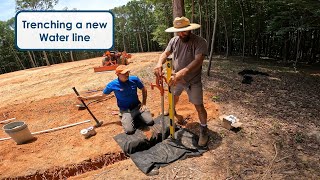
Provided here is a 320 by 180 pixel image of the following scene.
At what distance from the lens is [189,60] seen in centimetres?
392

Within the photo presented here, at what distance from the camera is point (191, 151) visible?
388 cm

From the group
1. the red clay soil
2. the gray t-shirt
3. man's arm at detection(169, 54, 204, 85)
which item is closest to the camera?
man's arm at detection(169, 54, 204, 85)

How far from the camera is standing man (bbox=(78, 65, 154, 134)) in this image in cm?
465

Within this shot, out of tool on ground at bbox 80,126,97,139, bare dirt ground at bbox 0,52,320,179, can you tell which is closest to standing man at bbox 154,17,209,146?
bare dirt ground at bbox 0,52,320,179

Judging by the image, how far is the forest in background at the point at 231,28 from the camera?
1210cm

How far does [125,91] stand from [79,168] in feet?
5.53

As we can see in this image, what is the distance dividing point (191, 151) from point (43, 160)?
2.52m

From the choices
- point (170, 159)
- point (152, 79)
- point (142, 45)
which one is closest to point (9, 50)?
point (142, 45)

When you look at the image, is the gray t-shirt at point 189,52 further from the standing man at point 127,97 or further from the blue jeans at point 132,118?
the blue jeans at point 132,118

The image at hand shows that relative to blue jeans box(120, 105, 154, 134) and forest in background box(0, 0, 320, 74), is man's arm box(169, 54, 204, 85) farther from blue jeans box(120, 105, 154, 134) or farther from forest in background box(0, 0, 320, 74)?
forest in background box(0, 0, 320, 74)

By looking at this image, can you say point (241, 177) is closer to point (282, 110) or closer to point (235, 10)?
point (282, 110)

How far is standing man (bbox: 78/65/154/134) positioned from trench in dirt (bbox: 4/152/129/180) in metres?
0.64

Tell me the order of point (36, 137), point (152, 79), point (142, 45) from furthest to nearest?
point (142, 45)
point (152, 79)
point (36, 137)

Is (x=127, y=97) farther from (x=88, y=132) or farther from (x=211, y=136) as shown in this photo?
(x=211, y=136)
